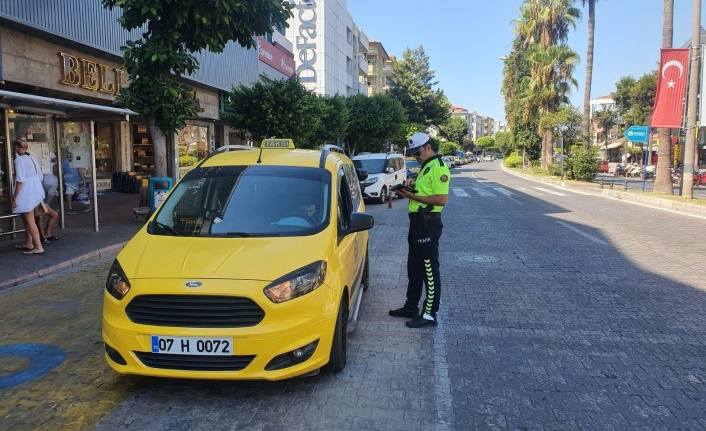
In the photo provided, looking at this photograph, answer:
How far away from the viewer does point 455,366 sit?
14.4 feet

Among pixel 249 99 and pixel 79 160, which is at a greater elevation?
pixel 249 99

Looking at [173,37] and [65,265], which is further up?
[173,37]

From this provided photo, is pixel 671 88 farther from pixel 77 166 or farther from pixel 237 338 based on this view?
pixel 237 338

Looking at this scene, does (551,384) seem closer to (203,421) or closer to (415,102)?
(203,421)

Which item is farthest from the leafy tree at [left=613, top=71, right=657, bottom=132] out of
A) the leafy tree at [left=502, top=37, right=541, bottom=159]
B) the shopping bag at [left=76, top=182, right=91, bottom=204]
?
the shopping bag at [left=76, top=182, right=91, bottom=204]

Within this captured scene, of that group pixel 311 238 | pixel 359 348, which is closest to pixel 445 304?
pixel 359 348

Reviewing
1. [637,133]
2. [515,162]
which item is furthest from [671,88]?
[515,162]

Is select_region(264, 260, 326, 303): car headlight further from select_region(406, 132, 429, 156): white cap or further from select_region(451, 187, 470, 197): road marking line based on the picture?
select_region(451, 187, 470, 197): road marking line

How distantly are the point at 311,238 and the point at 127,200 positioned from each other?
51.7 ft

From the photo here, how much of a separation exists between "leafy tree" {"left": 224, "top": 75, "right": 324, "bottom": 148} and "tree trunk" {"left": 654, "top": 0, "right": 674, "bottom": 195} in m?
13.9

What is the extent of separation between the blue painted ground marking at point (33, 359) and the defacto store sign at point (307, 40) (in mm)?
37050

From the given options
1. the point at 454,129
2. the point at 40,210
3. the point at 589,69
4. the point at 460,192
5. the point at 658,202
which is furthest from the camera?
the point at 454,129

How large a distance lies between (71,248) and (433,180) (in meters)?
7.02

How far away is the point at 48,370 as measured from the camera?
→ 14.2 ft
